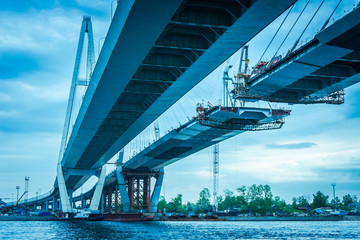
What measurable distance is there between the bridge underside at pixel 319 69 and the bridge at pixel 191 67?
0.06 m

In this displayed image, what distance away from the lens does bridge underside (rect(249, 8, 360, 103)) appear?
28.2 meters

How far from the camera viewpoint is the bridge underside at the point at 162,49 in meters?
22.2

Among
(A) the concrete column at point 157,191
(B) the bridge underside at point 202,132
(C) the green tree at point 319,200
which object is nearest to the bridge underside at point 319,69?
(B) the bridge underside at point 202,132

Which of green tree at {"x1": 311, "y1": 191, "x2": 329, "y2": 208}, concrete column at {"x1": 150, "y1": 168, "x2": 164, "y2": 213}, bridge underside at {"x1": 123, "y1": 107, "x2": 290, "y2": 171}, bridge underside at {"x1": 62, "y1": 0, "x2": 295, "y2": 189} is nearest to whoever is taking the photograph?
bridge underside at {"x1": 62, "y1": 0, "x2": 295, "y2": 189}

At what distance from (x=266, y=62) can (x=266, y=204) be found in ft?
463

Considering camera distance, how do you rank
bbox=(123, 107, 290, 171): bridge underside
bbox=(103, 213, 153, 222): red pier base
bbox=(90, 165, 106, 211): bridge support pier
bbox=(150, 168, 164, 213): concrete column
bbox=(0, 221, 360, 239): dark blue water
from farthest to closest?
bbox=(150, 168, 164, 213): concrete column
bbox=(103, 213, 153, 222): red pier base
bbox=(90, 165, 106, 211): bridge support pier
bbox=(123, 107, 290, 171): bridge underside
bbox=(0, 221, 360, 239): dark blue water

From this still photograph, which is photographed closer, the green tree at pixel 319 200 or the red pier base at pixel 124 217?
the red pier base at pixel 124 217

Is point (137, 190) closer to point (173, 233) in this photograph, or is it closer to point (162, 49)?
point (173, 233)

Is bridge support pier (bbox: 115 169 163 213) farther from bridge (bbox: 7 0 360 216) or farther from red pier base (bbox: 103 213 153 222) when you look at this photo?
bridge (bbox: 7 0 360 216)

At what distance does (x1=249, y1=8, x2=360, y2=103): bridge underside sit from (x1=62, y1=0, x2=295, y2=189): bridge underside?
6.48 m

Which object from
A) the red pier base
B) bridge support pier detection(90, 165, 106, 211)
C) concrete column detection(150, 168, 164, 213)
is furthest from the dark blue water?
concrete column detection(150, 168, 164, 213)

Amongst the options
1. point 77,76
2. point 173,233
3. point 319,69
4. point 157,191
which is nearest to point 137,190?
point 157,191

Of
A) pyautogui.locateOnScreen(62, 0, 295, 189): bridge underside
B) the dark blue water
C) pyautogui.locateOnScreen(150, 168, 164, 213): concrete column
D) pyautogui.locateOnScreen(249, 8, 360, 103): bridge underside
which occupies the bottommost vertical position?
the dark blue water

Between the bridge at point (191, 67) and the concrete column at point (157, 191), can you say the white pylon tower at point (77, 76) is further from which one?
the concrete column at point (157, 191)
